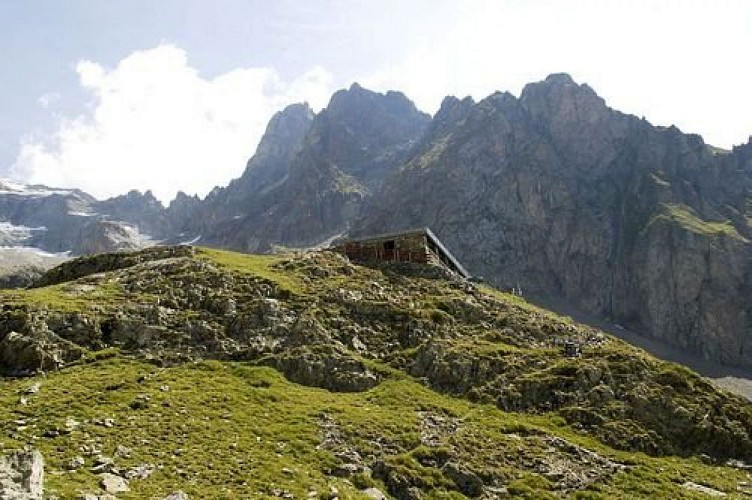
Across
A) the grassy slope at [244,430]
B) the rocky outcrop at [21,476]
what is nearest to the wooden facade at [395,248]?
the grassy slope at [244,430]

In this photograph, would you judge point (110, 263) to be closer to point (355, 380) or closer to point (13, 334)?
point (13, 334)

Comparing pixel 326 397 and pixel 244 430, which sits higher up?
pixel 326 397

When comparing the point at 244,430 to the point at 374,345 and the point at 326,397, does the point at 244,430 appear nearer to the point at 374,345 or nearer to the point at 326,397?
the point at 326,397

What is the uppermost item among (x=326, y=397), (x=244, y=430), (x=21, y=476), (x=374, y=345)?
(x=374, y=345)

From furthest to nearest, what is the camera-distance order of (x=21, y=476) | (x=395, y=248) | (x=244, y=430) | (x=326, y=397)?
(x=395, y=248)
(x=326, y=397)
(x=244, y=430)
(x=21, y=476)

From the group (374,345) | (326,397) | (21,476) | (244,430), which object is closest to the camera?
(21,476)

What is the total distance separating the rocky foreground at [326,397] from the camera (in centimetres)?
2930

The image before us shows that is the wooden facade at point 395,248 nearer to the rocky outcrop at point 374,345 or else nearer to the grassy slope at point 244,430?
the rocky outcrop at point 374,345

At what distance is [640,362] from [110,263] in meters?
46.3

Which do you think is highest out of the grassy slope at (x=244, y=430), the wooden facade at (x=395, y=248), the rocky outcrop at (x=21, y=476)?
the wooden facade at (x=395, y=248)

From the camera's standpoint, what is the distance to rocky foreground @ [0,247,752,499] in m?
29.3

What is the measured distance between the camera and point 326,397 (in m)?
42.4

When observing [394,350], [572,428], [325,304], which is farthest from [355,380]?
[572,428]

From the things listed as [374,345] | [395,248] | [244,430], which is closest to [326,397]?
[244,430]
